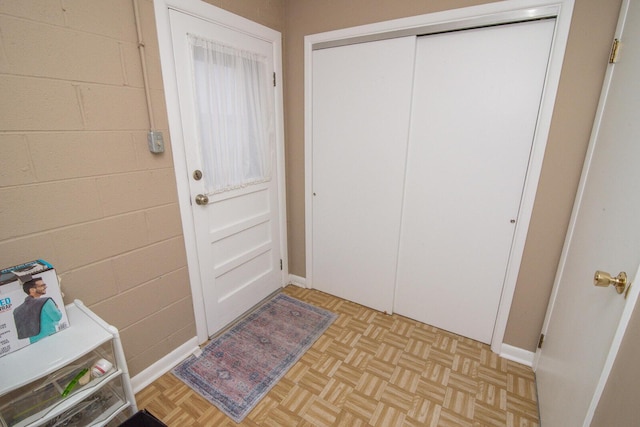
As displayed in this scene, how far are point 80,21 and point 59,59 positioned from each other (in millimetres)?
191

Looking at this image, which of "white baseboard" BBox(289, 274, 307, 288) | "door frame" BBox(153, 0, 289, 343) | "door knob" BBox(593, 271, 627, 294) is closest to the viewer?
"door knob" BBox(593, 271, 627, 294)

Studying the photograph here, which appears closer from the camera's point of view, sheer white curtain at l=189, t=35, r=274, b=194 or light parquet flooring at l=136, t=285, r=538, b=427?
light parquet flooring at l=136, t=285, r=538, b=427

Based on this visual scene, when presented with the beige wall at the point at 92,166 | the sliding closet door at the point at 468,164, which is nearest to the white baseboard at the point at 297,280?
the sliding closet door at the point at 468,164

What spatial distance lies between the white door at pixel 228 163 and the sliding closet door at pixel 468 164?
43.3 inches

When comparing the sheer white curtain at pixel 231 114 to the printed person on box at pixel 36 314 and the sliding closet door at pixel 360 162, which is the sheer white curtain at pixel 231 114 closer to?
the sliding closet door at pixel 360 162

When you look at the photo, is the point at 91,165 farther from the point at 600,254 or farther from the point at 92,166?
the point at 600,254

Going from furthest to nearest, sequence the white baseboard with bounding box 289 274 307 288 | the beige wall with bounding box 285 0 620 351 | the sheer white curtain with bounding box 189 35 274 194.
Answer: the white baseboard with bounding box 289 274 307 288 → the sheer white curtain with bounding box 189 35 274 194 → the beige wall with bounding box 285 0 620 351

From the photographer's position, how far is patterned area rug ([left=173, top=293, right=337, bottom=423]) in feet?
5.38

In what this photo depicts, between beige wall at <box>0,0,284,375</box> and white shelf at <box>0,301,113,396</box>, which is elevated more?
beige wall at <box>0,0,284,375</box>

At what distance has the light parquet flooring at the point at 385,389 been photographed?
1.50 m

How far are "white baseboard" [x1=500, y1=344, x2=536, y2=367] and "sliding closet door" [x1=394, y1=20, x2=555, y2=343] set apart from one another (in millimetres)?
124

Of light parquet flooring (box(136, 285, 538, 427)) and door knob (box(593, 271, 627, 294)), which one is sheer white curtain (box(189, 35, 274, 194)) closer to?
light parquet flooring (box(136, 285, 538, 427))

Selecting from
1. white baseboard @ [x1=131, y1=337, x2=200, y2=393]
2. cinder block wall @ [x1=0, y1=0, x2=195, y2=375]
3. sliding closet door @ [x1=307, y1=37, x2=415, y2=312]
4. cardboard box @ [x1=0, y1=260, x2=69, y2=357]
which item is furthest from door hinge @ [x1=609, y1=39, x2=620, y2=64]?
white baseboard @ [x1=131, y1=337, x2=200, y2=393]

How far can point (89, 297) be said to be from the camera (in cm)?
137
